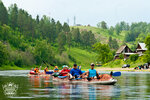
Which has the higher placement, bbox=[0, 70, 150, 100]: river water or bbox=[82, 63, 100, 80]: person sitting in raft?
bbox=[82, 63, 100, 80]: person sitting in raft

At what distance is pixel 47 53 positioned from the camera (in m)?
195

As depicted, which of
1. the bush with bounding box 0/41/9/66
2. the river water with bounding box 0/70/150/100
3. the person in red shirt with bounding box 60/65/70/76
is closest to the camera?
the river water with bounding box 0/70/150/100

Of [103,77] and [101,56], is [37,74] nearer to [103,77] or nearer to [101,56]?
[103,77]

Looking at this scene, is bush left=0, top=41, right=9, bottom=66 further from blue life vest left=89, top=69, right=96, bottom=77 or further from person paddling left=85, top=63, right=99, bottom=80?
blue life vest left=89, top=69, right=96, bottom=77

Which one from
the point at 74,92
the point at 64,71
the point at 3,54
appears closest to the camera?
the point at 74,92

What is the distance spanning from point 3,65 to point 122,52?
227 ft

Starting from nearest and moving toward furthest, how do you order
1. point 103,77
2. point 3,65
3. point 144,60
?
point 103,77 < point 144,60 < point 3,65

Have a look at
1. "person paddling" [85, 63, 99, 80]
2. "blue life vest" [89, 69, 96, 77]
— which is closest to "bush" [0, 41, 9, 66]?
"person paddling" [85, 63, 99, 80]

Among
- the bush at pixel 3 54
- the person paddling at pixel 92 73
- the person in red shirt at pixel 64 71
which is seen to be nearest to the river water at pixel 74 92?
the person paddling at pixel 92 73

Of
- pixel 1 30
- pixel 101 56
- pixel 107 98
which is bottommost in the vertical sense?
pixel 107 98

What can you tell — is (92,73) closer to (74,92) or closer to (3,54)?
(74,92)

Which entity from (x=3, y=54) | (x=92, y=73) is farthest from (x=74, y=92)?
(x=3, y=54)

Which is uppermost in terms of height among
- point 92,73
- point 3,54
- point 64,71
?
point 3,54

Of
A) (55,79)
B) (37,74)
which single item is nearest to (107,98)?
(55,79)
